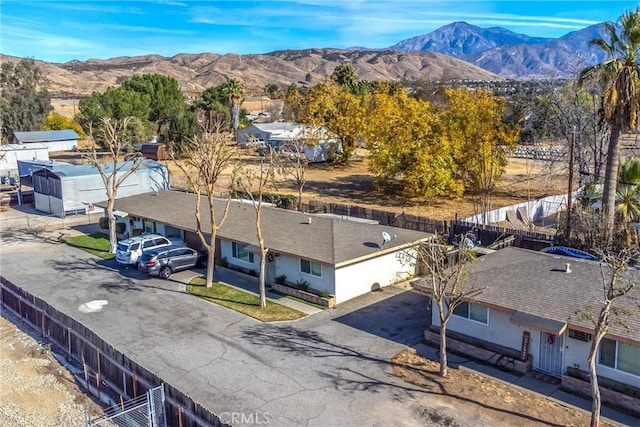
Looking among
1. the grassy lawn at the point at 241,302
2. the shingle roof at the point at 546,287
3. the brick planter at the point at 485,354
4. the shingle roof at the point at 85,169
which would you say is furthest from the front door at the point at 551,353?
the shingle roof at the point at 85,169

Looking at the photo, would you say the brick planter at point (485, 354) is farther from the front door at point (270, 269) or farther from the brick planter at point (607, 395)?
the front door at point (270, 269)

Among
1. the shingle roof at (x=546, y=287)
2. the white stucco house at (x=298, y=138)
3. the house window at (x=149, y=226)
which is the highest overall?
the white stucco house at (x=298, y=138)

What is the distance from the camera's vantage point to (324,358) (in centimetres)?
1859

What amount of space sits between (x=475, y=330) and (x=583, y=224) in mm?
10194

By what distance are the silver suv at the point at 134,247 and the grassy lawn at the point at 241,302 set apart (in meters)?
3.84

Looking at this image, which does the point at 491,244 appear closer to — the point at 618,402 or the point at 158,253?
the point at 618,402

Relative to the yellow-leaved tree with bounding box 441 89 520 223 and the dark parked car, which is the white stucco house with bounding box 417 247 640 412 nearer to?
the dark parked car

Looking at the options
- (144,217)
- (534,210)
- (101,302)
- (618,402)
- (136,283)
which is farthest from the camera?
(534,210)

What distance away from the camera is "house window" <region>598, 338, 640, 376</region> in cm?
1546

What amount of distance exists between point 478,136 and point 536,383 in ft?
89.4

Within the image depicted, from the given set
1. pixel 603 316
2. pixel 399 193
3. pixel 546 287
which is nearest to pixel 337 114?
pixel 399 193

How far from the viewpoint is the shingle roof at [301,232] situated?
961 inches

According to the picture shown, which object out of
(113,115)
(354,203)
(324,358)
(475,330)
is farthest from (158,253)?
(113,115)

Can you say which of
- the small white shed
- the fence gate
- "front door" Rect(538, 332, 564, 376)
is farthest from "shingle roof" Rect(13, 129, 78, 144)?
"front door" Rect(538, 332, 564, 376)
